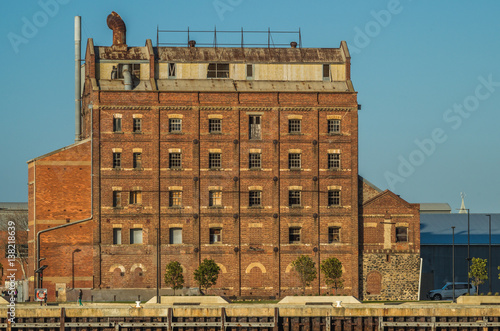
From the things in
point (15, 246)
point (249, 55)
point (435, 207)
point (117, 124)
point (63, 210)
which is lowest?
point (15, 246)

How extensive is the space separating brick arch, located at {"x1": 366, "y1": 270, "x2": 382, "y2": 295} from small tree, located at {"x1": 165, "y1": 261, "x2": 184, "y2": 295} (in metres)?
15.7

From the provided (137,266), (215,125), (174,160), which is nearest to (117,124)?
(174,160)

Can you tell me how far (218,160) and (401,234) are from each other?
54.4ft

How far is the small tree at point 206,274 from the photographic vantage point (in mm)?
82875

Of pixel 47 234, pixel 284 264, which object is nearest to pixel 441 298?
pixel 284 264

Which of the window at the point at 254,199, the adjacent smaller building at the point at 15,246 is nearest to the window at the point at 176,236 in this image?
the window at the point at 254,199

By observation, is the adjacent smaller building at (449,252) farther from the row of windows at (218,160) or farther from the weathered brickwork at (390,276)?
the row of windows at (218,160)

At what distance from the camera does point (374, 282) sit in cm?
8781

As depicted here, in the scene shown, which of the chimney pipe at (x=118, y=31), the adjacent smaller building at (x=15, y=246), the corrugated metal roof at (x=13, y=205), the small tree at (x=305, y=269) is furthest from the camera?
the corrugated metal roof at (x=13, y=205)

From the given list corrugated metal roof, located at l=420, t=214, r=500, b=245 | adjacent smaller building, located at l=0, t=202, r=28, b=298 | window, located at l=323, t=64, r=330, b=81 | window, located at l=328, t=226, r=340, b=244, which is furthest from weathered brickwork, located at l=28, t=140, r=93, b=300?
corrugated metal roof, located at l=420, t=214, r=500, b=245

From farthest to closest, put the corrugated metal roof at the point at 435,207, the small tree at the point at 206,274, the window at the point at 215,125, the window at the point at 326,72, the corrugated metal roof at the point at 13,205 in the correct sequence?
the corrugated metal roof at the point at 13,205 < the corrugated metal roof at the point at 435,207 < the window at the point at 326,72 < the window at the point at 215,125 < the small tree at the point at 206,274

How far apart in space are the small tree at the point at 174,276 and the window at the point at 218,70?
16.8m

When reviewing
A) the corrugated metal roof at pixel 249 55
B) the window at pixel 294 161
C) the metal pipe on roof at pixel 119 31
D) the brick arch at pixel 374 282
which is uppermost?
the metal pipe on roof at pixel 119 31

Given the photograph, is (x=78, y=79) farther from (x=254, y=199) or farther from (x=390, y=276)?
(x=390, y=276)
